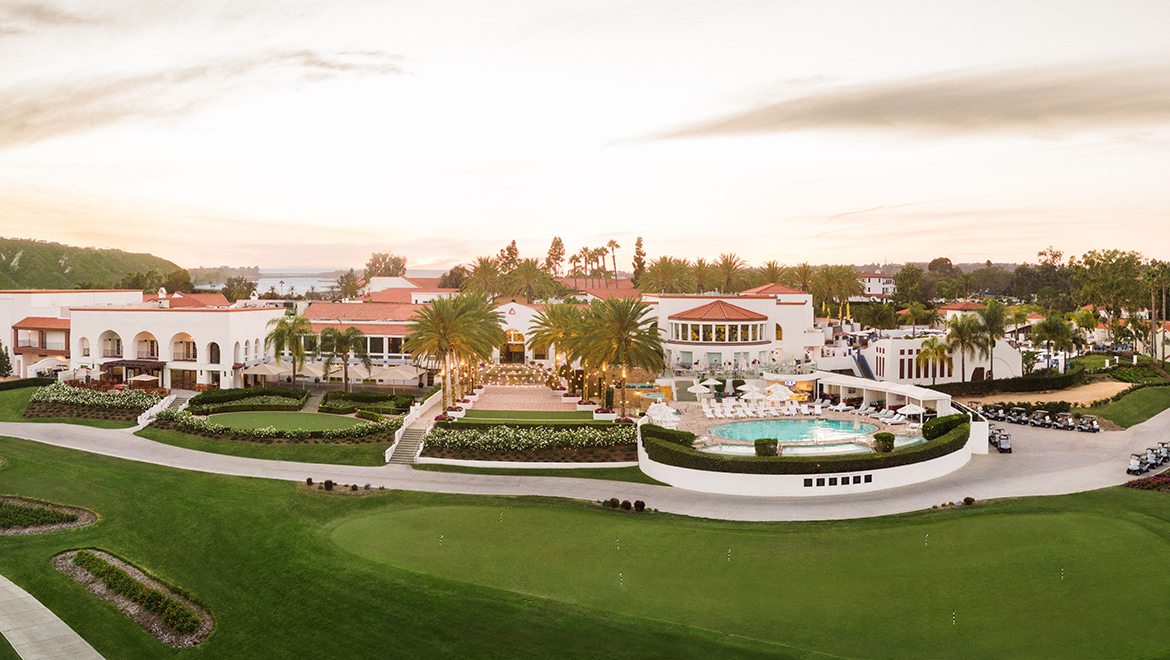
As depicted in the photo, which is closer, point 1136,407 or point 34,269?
point 1136,407

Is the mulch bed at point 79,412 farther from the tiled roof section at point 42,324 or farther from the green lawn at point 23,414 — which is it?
the tiled roof section at point 42,324

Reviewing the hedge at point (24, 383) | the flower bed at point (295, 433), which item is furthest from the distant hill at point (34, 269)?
the flower bed at point (295, 433)

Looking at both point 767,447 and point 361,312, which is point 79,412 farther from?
point 767,447

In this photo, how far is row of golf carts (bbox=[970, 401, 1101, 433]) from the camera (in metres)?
52.9

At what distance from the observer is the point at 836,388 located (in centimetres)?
6338

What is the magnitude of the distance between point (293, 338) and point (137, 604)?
36203 mm

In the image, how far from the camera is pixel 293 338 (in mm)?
60688

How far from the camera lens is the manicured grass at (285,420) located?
168 feet

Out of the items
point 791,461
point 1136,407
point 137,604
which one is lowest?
point 137,604

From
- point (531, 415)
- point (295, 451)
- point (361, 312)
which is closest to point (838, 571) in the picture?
point (531, 415)

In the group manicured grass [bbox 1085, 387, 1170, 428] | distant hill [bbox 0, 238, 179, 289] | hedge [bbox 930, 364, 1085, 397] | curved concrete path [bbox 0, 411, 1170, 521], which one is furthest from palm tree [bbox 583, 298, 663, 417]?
distant hill [bbox 0, 238, 179, 289]

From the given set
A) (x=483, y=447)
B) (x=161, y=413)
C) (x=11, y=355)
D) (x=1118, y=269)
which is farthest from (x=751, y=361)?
(x=11, y=355)

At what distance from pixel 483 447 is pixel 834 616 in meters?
25.8

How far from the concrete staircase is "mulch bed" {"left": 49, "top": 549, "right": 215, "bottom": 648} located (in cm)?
1649
